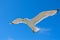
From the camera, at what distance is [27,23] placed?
17.7 feet

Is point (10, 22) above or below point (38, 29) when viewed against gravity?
above

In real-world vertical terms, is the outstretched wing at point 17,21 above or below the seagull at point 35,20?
above

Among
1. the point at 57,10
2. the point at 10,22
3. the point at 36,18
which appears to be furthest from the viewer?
the point at 10,22

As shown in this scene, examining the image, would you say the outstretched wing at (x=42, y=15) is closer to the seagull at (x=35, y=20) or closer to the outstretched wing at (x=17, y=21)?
the seagull at (x=35, y=20)

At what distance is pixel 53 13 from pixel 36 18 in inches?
18.8

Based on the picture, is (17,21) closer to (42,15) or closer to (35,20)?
(35,20)

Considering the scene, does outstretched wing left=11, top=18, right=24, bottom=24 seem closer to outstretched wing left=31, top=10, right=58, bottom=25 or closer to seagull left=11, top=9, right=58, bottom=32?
seagull left=11, top=9, right=58, bottom=32

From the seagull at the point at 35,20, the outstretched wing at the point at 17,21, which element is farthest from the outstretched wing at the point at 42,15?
the outstretched wing at the point at 17,21

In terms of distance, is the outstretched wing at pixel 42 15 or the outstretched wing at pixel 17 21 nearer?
the outstretched wing at pixel 42 15

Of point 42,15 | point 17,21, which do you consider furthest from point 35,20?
point 17,21

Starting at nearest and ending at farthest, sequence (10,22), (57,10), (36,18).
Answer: (57,10), (36,18), (10,22)

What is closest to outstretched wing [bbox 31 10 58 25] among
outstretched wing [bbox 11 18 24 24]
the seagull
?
the seagull

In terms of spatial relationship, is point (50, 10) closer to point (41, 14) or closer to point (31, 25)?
point (41, 14)

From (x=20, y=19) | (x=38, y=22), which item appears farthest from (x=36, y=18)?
(x=20, y=19)
